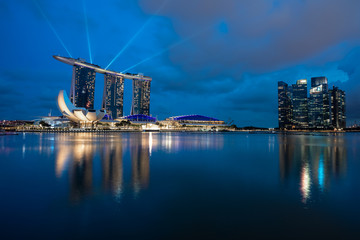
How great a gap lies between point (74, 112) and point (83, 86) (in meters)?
61.0

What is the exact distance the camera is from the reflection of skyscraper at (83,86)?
157625mm

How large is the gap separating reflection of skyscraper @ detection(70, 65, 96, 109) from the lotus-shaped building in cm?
4836

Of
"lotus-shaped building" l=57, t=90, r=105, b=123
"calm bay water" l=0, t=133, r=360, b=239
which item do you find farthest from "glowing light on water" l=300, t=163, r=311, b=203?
"lotus-shaped building" l=57, t=90, r=105, b=123

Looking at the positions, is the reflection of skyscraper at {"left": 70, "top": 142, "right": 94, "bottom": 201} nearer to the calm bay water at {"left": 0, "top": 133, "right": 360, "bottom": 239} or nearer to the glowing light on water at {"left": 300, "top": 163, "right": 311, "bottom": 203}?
the calm bay water at {"left": 0, "top": 133, "right": 360, "bottom": 239}

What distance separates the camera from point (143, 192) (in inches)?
353

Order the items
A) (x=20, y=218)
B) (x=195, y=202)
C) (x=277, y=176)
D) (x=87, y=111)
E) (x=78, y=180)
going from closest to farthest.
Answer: (x=20, y=218) → (x=195, y=202) → (x=78, y=180) → (x=277, y=176) → (x=87, y=111)

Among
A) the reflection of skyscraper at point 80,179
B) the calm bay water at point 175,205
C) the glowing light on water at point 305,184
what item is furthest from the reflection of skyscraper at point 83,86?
the glowing light on water at point 305,184

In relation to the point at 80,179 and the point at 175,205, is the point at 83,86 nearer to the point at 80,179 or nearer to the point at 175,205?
the point at 80,179

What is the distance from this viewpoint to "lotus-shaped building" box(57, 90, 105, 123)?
104181 millimetres

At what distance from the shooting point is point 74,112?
109 metres

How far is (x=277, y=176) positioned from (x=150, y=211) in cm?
840

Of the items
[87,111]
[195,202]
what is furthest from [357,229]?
[87,111]

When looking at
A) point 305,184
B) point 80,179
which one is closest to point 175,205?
point 80,179

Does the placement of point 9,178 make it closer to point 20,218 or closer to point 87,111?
point 20,218
